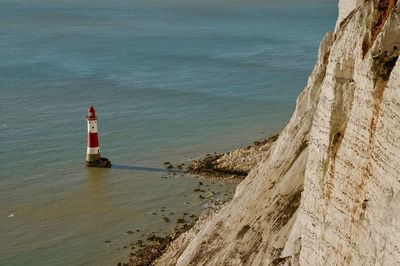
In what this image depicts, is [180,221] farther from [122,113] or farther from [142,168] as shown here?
[122,113]

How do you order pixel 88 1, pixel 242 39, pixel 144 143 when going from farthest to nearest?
pixel 88 1, pixel 242 39, pixel 144 143

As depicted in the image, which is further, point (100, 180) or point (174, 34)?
point (174, 34)

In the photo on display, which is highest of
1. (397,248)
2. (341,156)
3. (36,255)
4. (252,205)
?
(341,156)

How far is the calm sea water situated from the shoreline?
1.92ft

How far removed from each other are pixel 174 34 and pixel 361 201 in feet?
205

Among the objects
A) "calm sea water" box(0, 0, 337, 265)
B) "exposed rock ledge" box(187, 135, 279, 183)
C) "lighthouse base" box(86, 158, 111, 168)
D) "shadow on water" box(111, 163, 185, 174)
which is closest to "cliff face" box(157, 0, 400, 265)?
"calm sea water" box(0, 0, 337, 265)

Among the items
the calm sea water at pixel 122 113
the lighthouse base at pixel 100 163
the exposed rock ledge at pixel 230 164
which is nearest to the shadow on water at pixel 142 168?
the calm sea water at pixel 122 113

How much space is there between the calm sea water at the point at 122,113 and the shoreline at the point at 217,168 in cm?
58

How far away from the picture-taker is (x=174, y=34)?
7056 cm

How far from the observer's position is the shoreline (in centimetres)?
2136

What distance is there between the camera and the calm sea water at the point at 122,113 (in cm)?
2291

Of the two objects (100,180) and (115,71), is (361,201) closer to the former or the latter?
(100,180)

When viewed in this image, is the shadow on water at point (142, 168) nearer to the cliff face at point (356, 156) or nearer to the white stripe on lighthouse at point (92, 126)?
the white stripe on lighthouse at point (92, 126)

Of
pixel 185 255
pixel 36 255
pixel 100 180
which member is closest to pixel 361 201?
pixel 185 255
